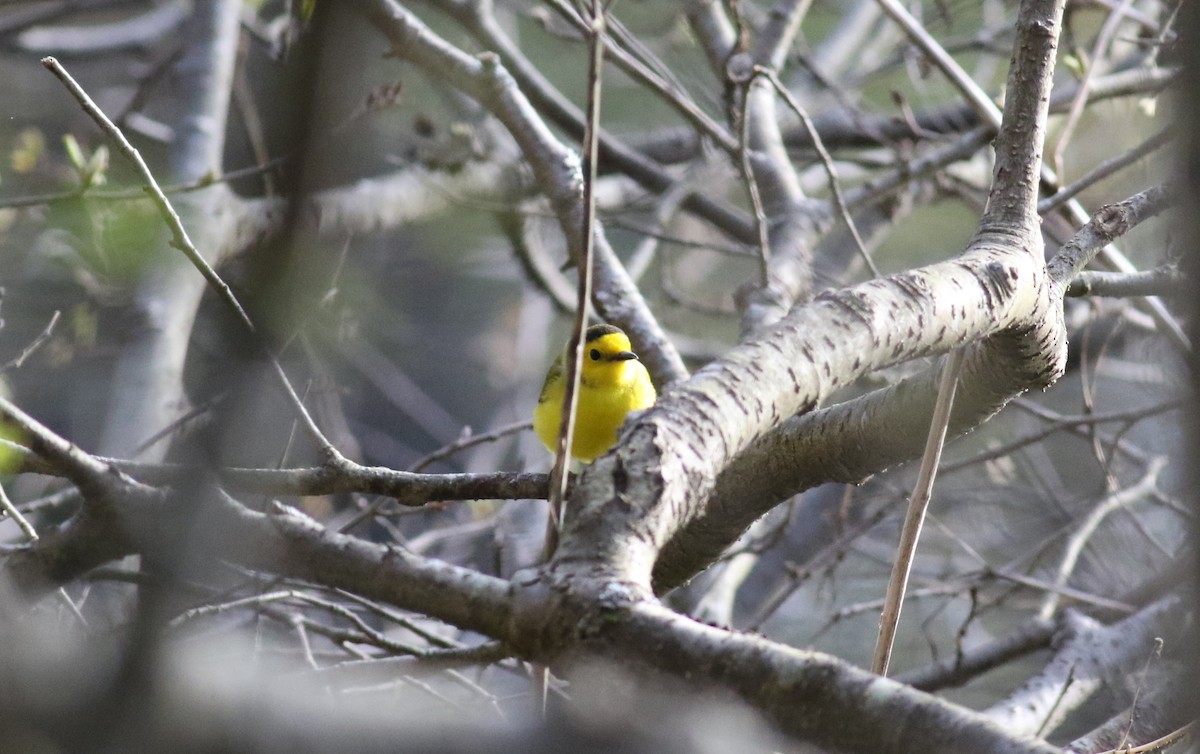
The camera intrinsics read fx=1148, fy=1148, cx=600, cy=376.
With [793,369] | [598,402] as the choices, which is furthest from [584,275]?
[598,402]

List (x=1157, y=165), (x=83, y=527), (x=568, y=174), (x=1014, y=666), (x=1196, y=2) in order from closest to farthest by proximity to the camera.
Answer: (x=1196, y=2) → (x=83, y=527) → (x=568, y=174) → (x=1157, y=165) → (x=1014, y=666)

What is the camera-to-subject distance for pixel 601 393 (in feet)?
13.4

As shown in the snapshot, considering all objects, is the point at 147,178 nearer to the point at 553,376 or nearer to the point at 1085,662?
the point at 553,376

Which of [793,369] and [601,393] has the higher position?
[601,393]

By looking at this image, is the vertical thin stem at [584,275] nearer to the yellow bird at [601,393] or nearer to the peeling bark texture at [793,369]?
the peeling bark texture at [793,369]

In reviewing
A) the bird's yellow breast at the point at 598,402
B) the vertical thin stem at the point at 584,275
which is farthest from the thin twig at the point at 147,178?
the bird's yellow breast at the point at 598,402

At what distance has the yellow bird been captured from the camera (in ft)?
13.2

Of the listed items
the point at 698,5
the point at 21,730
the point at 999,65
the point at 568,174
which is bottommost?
the point at 21,730

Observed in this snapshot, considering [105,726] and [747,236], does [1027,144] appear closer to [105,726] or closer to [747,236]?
[105,726]

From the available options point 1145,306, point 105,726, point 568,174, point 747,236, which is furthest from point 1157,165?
point 105,726

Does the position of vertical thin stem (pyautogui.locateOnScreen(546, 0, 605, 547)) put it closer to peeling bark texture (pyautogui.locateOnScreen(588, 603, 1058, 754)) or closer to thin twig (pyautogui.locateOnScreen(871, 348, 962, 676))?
peeling bark texture (pyautogui.locateOnScreen(588, 603, 1058, 754))

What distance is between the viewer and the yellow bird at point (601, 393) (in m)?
4.03

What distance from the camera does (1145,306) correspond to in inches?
154

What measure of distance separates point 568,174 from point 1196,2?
2.93 meters
